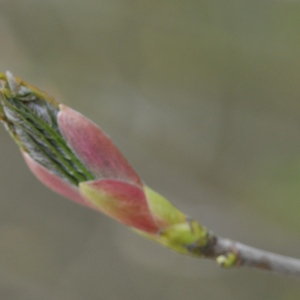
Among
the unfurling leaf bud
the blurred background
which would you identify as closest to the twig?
the unfurling leaf bud

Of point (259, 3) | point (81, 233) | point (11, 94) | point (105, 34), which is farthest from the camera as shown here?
point (81, 233)

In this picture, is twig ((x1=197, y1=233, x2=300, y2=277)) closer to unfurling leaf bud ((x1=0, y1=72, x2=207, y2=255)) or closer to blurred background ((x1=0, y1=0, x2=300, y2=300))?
unfurling leaf bud ((x1=0, y1=72, x2=207, y2=255))

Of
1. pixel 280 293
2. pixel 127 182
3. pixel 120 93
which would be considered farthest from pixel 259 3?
pixel 127 182

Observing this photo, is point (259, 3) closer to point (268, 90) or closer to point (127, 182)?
point (268, 90)

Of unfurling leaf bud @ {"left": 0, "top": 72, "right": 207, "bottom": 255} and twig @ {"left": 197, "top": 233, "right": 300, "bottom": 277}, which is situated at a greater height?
unfurling leaf bud @ {"left": 0, "top": 72, "right": 207, "bottom": 255}

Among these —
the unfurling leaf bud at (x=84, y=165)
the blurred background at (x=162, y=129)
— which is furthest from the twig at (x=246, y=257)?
the blurred background at (x=162, y=129)

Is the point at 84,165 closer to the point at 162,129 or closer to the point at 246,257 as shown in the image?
the point at 246,257

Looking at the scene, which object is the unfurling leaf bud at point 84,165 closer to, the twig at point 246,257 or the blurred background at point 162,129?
the twig at point 246,257

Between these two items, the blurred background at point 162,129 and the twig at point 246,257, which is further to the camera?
the blurred background at point 162,129
